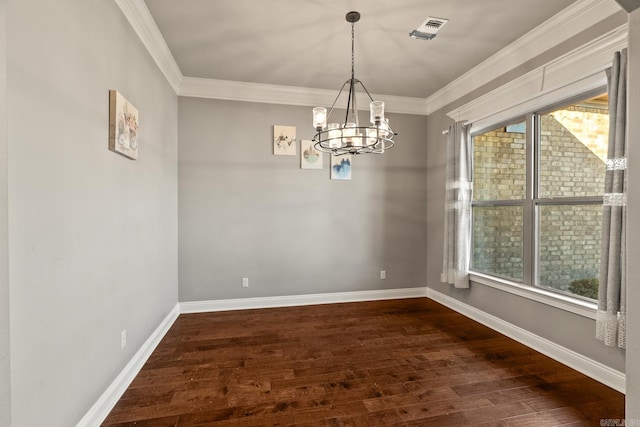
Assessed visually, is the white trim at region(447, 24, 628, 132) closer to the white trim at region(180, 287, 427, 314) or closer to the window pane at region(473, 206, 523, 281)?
the window pane at region(473, 206, 523, 281)

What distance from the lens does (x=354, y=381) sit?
7.54 feet

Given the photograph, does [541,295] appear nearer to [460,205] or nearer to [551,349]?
[551,349]

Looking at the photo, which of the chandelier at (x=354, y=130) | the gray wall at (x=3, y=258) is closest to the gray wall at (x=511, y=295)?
the chandelier at (x=354, y=130)

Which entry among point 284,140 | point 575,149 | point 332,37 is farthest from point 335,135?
point 575,149

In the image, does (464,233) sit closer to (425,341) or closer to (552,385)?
(425,341)

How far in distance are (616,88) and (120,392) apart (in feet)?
13.2

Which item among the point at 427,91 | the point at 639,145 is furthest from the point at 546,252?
the point at 427,91

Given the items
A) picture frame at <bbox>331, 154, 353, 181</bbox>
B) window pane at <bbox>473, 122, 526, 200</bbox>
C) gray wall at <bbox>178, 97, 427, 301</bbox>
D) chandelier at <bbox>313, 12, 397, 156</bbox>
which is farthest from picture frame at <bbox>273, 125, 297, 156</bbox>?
window pane at <bbox>473, 122, 526, 200</bbox>

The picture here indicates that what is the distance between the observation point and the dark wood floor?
6.31ft

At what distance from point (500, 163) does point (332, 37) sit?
225 cm

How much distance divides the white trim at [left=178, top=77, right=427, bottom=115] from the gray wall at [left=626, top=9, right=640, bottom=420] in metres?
3.26

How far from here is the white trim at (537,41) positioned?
228 centimetres

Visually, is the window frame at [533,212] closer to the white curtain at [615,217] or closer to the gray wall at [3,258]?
the white curtain at [615,217]

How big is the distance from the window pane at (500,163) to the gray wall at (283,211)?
0.93 metres
